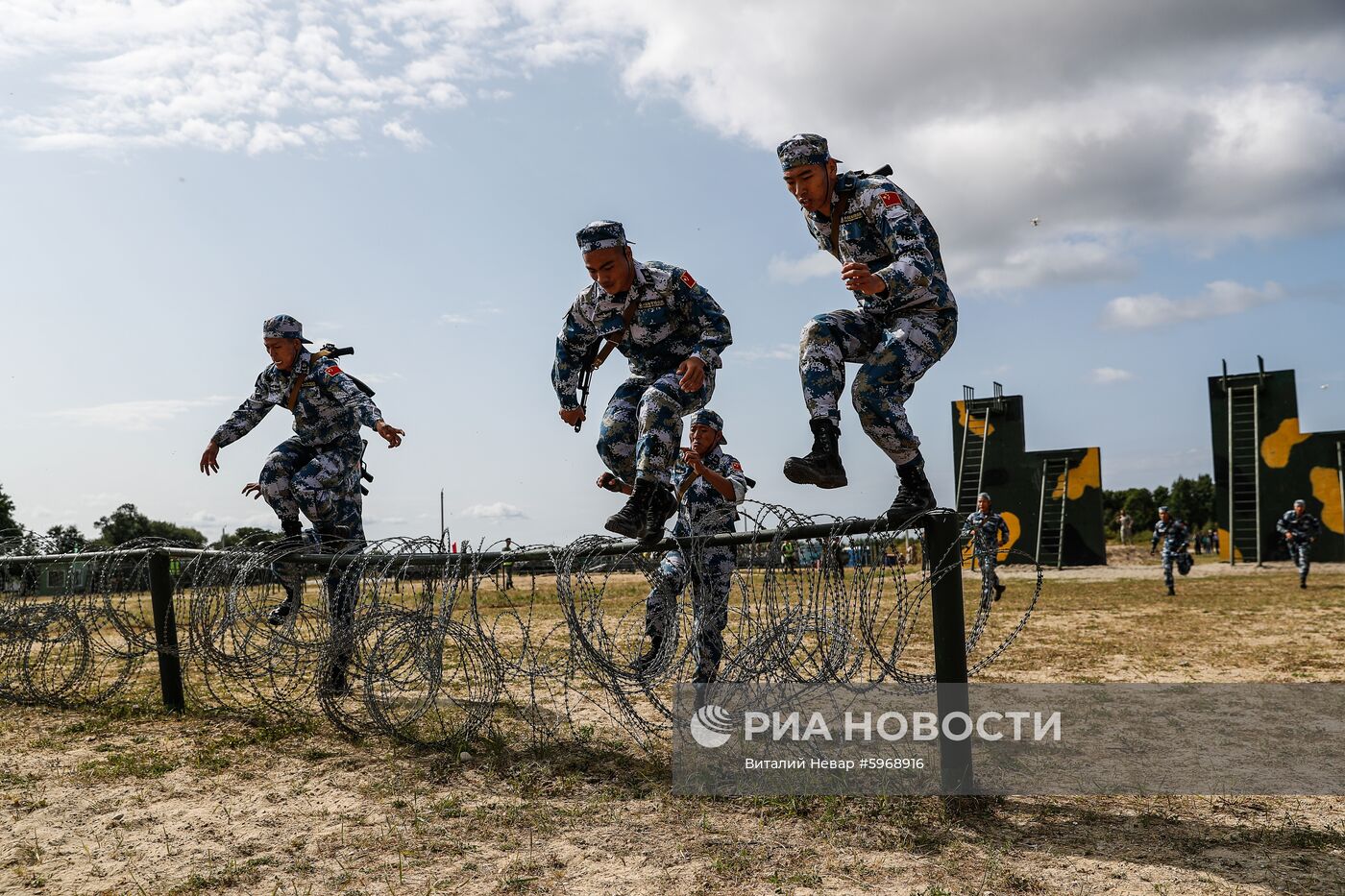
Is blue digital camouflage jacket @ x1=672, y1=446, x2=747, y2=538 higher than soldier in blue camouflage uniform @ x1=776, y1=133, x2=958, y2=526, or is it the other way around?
soldier in blue camouflage uniform @ x1=776, y1=133, x2=958, y2=526

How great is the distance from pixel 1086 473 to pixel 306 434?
26.6 metres

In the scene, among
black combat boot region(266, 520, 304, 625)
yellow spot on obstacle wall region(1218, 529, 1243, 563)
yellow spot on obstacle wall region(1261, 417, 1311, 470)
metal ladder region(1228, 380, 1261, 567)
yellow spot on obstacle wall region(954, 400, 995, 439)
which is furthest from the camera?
yellow spot on obstacle wall region(954, 400, 995, 439)

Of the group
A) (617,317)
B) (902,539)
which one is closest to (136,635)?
(617,317)

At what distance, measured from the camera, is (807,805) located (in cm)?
416

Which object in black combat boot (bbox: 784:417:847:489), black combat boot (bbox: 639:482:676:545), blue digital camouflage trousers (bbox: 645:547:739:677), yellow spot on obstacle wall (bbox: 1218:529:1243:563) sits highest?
black combat boot (bbox: 784:417:847:489)

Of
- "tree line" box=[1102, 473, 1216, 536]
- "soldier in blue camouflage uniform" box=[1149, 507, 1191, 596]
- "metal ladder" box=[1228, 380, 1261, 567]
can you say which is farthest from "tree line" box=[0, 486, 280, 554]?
"tree line" box=[1102, 473, 1216, 536]

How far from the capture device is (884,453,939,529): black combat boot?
4102 millimetres

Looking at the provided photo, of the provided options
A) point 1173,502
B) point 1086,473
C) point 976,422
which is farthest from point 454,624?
point 1173,502

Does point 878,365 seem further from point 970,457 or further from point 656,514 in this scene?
point 970,457

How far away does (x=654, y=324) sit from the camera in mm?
4918

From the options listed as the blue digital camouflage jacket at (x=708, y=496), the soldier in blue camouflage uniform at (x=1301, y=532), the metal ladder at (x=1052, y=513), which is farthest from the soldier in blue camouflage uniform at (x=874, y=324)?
the metal ladder at (x=1052, y=513)

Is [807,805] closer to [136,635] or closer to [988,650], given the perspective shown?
[136,635]

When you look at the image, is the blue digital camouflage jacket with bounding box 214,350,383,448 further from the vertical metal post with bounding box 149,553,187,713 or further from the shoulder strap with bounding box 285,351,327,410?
the vertical metal post with bounding box 149,553,187,713

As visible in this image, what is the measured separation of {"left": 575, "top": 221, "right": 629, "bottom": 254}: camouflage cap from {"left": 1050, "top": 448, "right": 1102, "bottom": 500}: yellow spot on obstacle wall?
27.2m
